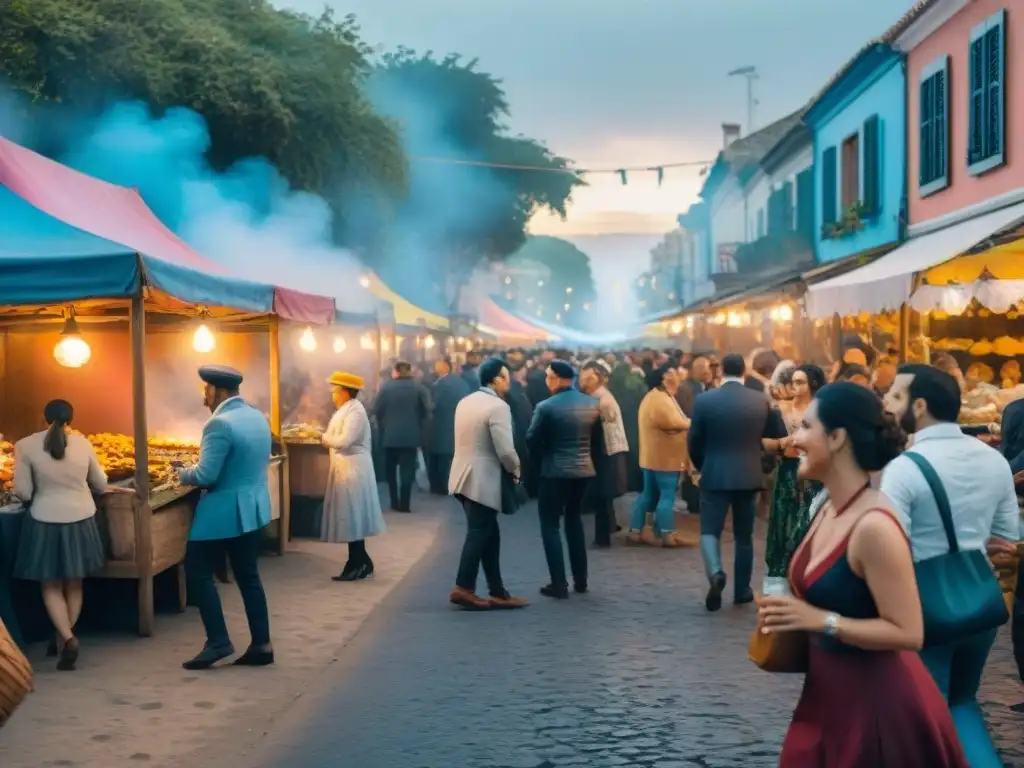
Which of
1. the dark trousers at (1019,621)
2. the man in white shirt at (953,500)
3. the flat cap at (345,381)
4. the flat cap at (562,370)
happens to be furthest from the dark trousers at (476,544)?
the man in white shirt at (953,500)

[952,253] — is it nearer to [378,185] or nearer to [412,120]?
[378,185]

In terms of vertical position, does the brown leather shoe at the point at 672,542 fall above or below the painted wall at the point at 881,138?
below

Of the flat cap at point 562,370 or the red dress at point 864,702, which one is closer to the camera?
the red dress at point 864,702

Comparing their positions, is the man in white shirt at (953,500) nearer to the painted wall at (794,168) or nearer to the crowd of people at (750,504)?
the crowd of people at (750,504)

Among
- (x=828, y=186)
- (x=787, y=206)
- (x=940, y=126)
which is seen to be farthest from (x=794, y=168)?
(x=940, y=126)

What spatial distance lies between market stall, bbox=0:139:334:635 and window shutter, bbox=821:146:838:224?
14.7 meters

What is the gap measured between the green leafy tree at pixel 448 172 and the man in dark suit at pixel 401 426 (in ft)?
112

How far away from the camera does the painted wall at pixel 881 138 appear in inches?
794

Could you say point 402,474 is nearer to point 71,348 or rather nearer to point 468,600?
point 71,348

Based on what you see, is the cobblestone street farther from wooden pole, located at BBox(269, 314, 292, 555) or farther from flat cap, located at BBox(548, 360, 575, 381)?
wooden pole, located at BBox(269, 314, 292, 555)

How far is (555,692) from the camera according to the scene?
694 centimetres

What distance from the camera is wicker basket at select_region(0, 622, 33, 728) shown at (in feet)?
12.2

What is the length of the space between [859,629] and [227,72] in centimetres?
2213

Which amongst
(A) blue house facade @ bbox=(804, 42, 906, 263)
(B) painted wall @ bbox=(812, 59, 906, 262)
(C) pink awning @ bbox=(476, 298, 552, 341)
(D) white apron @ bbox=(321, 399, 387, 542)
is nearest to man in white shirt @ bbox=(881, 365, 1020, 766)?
(D) white apron @ bbox=(321, 399, 387, 542)
